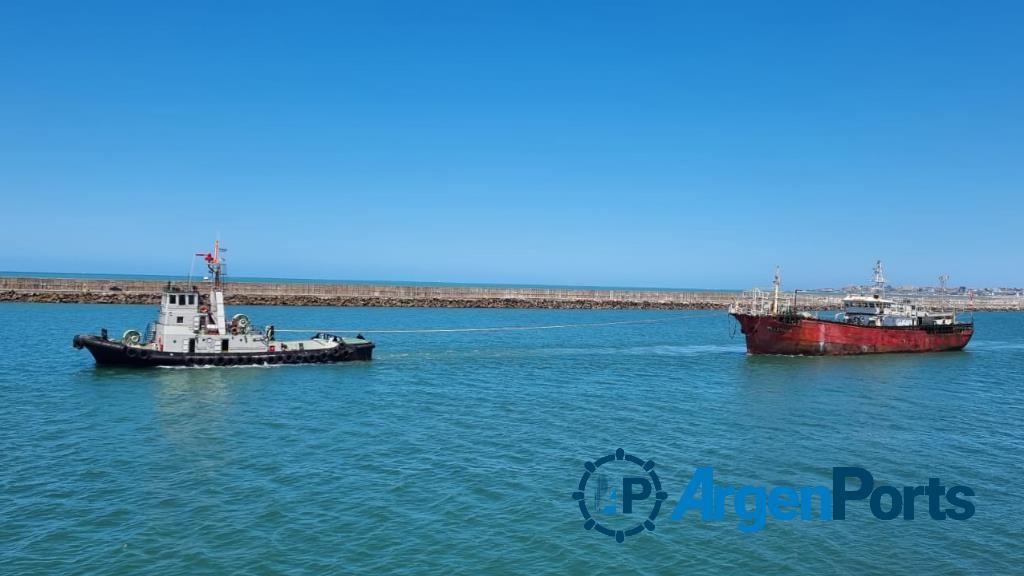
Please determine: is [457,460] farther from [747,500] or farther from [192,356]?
[192,356]

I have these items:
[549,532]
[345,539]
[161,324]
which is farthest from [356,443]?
[161,324]

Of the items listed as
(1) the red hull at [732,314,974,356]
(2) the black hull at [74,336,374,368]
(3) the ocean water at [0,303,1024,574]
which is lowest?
(3) the ocean water at [0,303,1024,574]

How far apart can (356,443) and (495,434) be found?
5763 mm

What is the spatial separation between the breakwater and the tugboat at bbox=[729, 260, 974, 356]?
29961 mm

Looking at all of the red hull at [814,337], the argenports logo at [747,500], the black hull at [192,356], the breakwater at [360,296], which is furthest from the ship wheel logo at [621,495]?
the breakwater at [360,296]

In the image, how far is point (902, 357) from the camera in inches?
2365

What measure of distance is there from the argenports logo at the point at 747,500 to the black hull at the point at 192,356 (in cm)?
2979

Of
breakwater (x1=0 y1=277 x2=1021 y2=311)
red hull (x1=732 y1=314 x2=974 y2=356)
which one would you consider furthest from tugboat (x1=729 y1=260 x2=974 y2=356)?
breakwater (x1=0 y1=277 x2=1021 y2=311)

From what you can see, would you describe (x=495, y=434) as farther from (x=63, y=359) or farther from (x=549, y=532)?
(x=63, y=359)

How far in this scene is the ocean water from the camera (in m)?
15.5

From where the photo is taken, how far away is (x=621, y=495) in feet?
65.1

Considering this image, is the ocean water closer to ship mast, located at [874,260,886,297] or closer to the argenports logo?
the argenports logo

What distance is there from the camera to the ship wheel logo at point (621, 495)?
682 inches

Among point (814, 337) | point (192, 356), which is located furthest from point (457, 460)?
point (814, 337)
